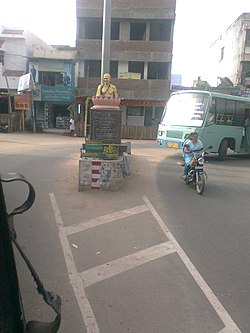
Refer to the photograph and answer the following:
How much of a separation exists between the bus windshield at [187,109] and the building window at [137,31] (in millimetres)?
17289

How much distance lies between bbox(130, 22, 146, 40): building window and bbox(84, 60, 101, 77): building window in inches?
148

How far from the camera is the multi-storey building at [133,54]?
1147 inches

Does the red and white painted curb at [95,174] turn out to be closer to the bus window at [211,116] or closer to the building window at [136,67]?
the bus window at [211,116]

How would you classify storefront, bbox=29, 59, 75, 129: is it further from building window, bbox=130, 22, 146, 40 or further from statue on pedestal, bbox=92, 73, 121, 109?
statue on pedestal, bbox=92, 73, 121, 109

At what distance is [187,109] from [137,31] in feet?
60.7

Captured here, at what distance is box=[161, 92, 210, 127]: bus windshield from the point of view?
14.8 metres

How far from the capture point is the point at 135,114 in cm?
3078

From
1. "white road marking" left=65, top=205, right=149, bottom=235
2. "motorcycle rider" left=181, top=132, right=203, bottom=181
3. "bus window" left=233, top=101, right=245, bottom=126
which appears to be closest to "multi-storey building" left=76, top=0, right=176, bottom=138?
"bus window" left=233, top=101, right=245, bottom=126

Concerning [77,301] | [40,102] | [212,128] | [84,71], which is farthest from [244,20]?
[77,301]

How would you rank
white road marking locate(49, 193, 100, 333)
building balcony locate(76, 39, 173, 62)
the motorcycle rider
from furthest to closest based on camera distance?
building balcony locate(76, 39, 173, 62) < the motorcycle rider < white road marking locate(49, 193, 100, 333)

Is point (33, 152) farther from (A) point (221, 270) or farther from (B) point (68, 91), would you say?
(B) point (68, 91)

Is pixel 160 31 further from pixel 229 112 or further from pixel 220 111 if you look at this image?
pixel 220 111

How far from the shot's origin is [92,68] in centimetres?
3075

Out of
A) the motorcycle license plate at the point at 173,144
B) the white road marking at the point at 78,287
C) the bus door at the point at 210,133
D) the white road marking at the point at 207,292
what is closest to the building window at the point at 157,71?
the bus door at the point at 210,133
